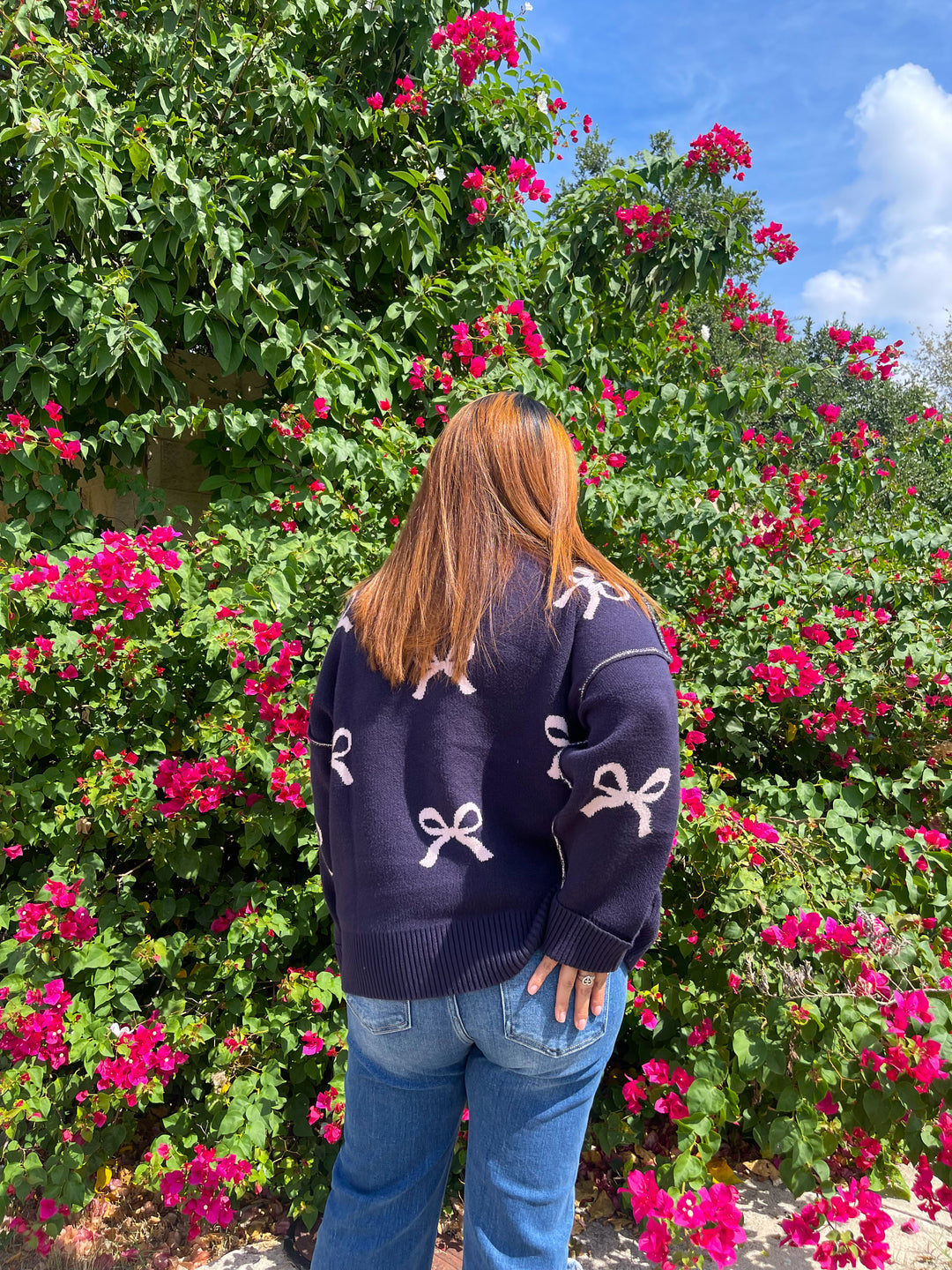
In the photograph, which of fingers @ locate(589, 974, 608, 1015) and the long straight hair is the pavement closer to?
fingers @ locate(589, 974, 608, 1015)

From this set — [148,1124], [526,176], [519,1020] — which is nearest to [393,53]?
[526,176]

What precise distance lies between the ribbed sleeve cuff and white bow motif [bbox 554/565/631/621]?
0.41m

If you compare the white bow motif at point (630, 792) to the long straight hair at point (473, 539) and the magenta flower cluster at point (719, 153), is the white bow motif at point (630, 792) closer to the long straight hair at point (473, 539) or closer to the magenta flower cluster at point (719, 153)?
the long straight hair at point (473, 539)

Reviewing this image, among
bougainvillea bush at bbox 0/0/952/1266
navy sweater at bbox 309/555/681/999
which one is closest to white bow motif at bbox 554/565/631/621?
navy sweater at bbox 309/555/681/999

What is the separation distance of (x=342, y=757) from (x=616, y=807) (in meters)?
0.46

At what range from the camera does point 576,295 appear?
3.64m

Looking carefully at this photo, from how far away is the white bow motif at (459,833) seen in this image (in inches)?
46.8

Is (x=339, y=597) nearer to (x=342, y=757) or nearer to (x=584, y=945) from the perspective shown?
(x=342, y=757)

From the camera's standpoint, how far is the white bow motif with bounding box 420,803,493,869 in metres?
1.19

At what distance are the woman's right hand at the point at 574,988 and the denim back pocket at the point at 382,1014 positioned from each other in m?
0.19

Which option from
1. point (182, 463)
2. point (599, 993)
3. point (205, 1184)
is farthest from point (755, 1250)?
point (182, 463)

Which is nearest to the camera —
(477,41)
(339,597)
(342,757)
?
(342,757)

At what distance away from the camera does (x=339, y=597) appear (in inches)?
96.6

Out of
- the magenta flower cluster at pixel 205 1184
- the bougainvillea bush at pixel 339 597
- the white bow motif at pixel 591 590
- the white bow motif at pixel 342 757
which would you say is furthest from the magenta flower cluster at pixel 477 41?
the magenta flower cluster at pixel 205 1184
